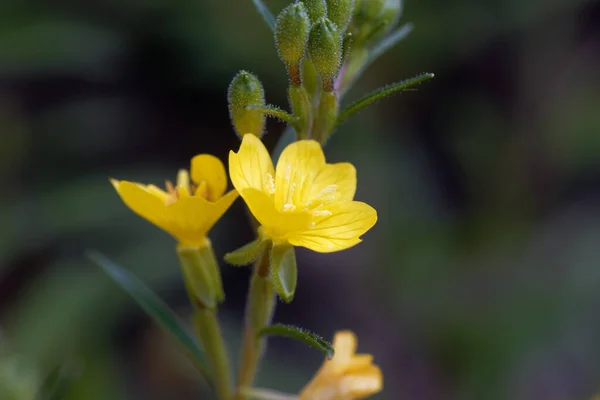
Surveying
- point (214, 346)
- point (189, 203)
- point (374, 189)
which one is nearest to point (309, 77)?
point (189, 203)

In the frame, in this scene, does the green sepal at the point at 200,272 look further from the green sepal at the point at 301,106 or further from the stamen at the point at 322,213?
the green sepal at the point at 301,106

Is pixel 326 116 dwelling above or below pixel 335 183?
above

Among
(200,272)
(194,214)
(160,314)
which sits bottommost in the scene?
(160,314)

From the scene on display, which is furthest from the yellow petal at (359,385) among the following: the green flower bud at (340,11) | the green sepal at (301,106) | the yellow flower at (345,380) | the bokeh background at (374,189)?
the bokeh background at (374,189)

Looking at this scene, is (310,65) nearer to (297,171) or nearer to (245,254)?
(297,171)

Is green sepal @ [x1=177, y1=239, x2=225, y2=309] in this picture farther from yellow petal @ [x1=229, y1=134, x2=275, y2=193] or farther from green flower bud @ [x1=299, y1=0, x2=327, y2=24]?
green flower bud @ [x1=299, y1=0, x2=327, y2=24]

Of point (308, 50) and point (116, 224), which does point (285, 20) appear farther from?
point (116, 224)

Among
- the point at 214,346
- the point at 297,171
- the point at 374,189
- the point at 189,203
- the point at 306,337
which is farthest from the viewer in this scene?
the point at 374,189

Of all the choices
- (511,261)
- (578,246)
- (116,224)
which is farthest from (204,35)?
(578,246)

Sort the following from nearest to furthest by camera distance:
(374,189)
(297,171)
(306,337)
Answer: (306,337)
(297,171)
(374,189)
